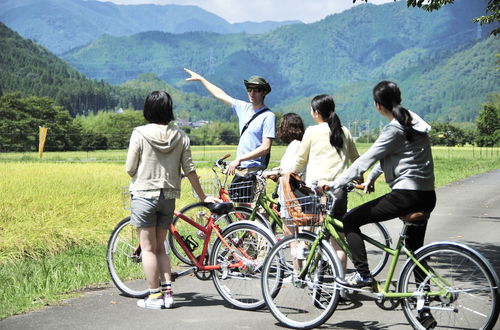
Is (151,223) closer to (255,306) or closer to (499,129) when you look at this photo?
(255,306)

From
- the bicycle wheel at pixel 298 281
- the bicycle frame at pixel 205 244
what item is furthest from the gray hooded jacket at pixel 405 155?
the bicycle frame at pixel 205 244

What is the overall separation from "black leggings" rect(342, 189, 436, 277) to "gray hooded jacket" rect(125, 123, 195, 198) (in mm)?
1545

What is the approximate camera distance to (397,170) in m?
5.05

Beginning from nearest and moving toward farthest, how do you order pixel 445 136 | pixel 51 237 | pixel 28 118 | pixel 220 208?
pixel 220 208, pixel 51 237, pixel 28 118, pixel 445 136

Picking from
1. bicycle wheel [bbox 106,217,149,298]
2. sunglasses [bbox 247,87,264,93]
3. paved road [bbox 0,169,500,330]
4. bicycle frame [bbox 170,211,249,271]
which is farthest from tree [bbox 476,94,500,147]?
bicycle frame [bbox 170,211,249,271]

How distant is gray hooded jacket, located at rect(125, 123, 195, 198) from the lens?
5809mm

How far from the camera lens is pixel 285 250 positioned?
5.45m

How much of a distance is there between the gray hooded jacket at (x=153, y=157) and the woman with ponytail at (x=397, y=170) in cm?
153

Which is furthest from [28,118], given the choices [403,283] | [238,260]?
[403,283]

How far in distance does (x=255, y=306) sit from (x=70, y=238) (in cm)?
570

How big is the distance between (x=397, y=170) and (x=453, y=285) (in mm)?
865

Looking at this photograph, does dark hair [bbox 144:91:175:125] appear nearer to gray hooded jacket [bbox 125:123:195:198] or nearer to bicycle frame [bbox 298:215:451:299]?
gray hooded jacket [bbox 125:123:195:198]

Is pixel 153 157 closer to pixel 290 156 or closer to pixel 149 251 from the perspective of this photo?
pixel 149 251

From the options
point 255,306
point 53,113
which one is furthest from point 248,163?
point 53,113
